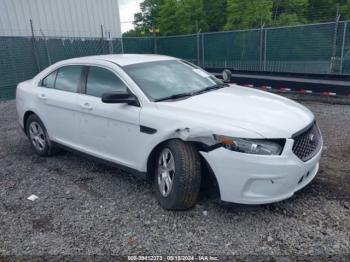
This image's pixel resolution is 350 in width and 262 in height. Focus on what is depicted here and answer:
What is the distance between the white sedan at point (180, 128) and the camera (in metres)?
2.90

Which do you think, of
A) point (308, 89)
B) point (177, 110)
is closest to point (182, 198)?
point (177, 110)

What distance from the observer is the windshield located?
372 centimetres

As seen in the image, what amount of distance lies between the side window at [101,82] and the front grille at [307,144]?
201cm

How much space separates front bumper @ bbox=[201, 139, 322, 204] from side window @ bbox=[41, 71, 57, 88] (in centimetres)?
297

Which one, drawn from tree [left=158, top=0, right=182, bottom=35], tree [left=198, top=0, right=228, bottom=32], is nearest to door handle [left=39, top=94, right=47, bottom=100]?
tree [left=158, top=0, right=182, bottom=35]

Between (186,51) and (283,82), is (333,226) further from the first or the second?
(186,51)

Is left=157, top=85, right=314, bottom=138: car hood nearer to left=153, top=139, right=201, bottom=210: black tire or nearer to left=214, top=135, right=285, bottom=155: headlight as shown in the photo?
left=214, top=135, right=285, bottom=155: headlight

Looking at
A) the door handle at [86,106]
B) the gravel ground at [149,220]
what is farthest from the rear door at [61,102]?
the gravel ground at [149,220]

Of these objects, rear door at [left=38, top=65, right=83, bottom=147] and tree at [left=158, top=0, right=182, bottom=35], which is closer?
rear door at [left=38, top=65, right=83, bottom=147]

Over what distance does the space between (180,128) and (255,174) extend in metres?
0.85

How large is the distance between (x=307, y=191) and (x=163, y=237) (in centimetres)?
178

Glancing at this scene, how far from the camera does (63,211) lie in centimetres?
356

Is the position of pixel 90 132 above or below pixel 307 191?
above

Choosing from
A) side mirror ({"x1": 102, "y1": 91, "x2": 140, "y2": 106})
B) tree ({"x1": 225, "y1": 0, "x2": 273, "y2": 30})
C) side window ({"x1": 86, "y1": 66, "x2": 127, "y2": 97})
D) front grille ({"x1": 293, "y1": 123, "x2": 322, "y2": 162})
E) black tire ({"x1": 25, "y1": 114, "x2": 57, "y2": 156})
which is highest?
tree ({"x1": 225, "y1": 0, "x2": 273, "y2": 30})
